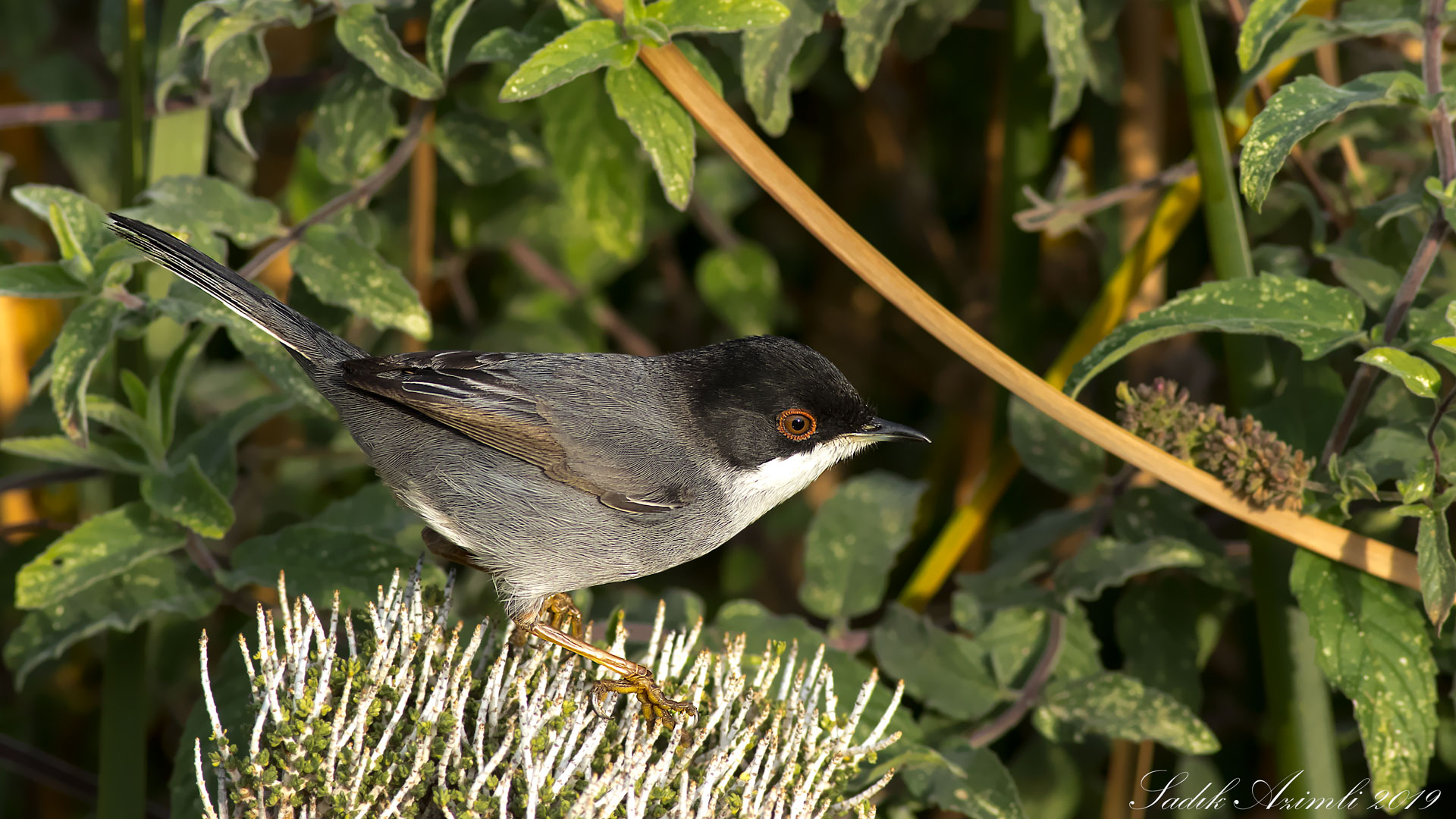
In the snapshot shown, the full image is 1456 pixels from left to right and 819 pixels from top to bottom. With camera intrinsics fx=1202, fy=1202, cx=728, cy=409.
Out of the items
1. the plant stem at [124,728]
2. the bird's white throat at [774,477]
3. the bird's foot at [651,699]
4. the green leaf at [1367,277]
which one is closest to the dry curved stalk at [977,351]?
the bird's white throat at [774,477]

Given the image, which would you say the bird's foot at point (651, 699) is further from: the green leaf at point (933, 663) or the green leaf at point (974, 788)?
the green leaf at point (933, 663)

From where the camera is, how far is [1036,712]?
6.70 feet

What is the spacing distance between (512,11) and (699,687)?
1365 mm

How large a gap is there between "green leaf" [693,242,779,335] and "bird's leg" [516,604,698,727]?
128 cm

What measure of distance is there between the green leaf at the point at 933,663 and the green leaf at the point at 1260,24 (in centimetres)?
103

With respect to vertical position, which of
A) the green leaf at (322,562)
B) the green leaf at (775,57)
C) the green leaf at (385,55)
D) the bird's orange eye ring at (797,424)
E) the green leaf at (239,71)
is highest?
the green leaf at (239,71)

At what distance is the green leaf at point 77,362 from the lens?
1.76 meters

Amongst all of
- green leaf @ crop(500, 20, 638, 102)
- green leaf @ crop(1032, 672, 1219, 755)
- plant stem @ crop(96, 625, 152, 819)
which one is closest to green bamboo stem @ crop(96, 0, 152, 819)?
plant stem @ crop(96, 625, 152, 819)

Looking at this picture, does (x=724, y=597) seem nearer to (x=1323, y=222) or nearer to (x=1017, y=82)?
(x=1017, y=82)

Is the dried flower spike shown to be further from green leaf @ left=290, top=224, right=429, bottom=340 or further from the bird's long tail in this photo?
the bird's long tail

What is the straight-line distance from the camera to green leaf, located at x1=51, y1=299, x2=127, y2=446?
176 centimetres

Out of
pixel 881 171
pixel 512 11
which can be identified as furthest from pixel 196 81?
pixel 881 171

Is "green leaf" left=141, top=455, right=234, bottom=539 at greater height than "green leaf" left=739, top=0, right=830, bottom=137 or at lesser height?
lesser

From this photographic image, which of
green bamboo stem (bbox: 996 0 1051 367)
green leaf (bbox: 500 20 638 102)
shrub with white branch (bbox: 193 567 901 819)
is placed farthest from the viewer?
green bamboo stem (bbox: 996 0 1051 367)
